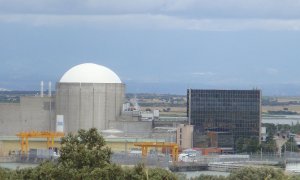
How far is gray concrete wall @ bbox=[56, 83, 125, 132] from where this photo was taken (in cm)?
10331

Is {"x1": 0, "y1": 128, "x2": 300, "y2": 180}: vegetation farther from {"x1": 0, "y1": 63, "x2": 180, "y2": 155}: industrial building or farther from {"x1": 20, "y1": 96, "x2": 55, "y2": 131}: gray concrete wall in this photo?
{"x1": 20, "y1": 96, "x2": 55, "y2": 131}: gray concrete wall

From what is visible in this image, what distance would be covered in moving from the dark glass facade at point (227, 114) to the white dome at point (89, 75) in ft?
27.3

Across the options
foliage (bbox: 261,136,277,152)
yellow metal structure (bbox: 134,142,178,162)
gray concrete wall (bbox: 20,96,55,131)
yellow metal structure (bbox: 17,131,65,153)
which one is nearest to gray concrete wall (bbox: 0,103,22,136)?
gray concrete wall (bbox: 20,96,55,131)

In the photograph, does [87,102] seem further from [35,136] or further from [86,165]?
[86,165]

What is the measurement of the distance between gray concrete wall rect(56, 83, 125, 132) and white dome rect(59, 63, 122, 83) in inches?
40.2

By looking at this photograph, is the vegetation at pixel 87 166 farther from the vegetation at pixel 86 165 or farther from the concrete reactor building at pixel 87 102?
the concrete reactor building at pixel 87 102

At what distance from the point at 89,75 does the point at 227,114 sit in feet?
41.8

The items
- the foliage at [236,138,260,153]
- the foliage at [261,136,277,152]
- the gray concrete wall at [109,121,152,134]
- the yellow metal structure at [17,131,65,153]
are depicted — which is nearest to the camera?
the yellow metal structure at [17,131,65,153]

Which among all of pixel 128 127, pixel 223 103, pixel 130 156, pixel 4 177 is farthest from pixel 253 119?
pixel 4 177

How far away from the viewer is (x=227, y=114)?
110 meters

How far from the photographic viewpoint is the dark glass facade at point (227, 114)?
360 ft

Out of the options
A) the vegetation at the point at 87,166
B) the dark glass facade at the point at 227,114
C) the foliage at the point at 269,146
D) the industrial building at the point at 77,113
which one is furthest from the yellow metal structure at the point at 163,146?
the vegetation at the point at 87,166

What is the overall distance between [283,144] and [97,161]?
74.7 m

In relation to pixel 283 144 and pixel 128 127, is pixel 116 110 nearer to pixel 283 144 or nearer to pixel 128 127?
pixel 128 127
